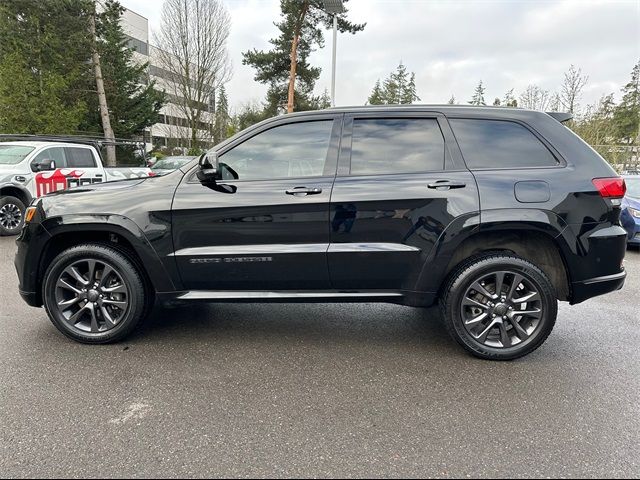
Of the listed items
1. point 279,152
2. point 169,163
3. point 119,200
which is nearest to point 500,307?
point 279,152

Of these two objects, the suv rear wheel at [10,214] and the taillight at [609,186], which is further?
the suv rear wheel at [10,214]

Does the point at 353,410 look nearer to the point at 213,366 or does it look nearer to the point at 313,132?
the point at 213,366

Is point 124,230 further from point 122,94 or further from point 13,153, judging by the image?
point 122,94

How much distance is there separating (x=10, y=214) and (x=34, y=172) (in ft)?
3.14

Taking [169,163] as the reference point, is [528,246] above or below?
below

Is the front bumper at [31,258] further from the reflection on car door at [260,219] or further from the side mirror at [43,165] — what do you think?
the side mirror at [43,165]

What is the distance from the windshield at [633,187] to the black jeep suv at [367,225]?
21.1ft

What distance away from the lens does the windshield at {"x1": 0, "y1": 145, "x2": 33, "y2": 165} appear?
853 cm

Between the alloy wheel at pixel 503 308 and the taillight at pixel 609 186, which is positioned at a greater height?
the taillight at pixel 609 186

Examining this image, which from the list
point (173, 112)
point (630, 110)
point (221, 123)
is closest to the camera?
point (173, 112)

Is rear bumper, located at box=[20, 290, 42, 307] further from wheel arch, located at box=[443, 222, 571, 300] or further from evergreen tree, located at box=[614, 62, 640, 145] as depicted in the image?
evergreen tree, located at box=[614, 62, 640, 145]

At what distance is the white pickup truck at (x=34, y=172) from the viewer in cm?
832

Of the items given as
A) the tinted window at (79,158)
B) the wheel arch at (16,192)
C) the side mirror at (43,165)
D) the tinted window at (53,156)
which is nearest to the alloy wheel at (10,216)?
the wheel arch at (16,192)

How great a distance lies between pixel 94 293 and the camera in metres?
3.40
